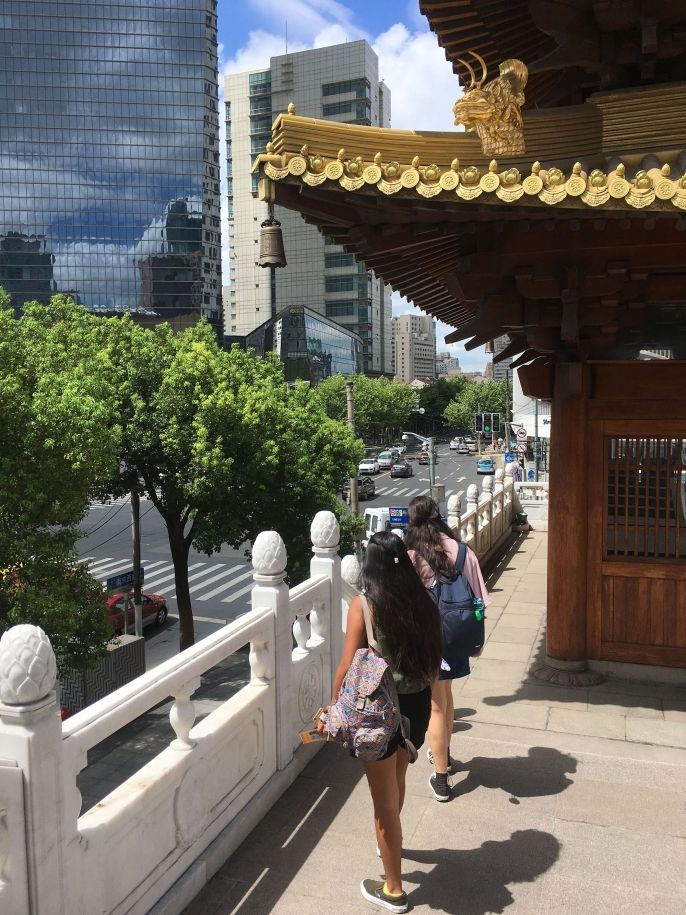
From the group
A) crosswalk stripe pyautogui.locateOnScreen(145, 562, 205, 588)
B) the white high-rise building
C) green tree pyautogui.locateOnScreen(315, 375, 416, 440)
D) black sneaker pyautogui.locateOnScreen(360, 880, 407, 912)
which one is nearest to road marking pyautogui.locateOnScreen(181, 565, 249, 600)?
crosswalk stripe pyautogui.locateOnScreen(145, 562, 205, 588)

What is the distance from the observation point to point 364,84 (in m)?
94.6

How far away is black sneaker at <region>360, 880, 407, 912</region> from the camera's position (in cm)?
304

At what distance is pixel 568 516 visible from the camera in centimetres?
571

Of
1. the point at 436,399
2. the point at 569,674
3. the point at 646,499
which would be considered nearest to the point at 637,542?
the point at 646,499

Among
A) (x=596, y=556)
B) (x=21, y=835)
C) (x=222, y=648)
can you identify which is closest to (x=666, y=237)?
(x=596, y=556)

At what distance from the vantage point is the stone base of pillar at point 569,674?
18.9 ft

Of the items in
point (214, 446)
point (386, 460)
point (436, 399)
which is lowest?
point (386, 460)

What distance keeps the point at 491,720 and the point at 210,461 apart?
37.8ft

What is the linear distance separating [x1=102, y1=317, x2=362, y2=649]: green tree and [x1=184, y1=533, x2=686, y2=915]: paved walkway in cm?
1176

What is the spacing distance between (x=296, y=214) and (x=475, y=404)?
124 feet

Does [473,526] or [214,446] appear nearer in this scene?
[473,526]

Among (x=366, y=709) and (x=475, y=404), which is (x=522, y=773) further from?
(x=475, y=404)

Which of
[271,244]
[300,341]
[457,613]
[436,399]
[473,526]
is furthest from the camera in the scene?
[436,399]

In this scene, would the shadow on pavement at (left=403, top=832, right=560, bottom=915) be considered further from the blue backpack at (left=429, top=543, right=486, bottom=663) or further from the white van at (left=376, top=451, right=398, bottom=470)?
the white van at (left=376, top=451, right=398, bottom=470)
